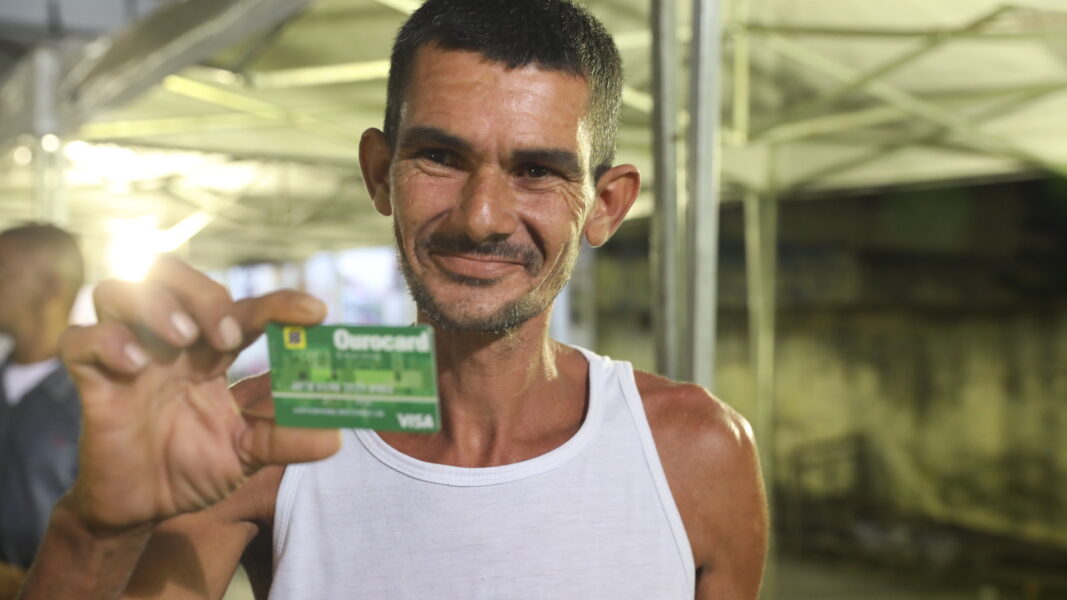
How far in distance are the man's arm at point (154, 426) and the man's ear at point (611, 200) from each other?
1.80 feet

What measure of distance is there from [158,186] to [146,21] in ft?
11.6

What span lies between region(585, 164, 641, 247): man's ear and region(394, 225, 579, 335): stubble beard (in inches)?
3.3

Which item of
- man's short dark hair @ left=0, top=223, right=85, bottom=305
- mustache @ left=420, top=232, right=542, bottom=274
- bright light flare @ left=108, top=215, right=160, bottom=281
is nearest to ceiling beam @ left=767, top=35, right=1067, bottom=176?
man's short dark hair @ left=0, top=223, right=85, bottom=305

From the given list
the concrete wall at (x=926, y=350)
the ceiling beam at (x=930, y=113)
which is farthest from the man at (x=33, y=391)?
the concrete wall at (x=926, y=350)

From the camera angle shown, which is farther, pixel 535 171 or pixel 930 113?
pixel 930 113

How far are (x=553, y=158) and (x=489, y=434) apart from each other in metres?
0.37

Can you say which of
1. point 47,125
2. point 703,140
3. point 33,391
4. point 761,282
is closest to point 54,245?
point 33,391

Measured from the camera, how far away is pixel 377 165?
1168 mm

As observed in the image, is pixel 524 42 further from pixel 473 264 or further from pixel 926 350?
pixel 926 350

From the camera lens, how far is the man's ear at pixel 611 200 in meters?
1.18

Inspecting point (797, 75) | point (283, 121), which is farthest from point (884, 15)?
point (283, 121)

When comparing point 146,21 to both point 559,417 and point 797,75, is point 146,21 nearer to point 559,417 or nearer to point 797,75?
point 559,417

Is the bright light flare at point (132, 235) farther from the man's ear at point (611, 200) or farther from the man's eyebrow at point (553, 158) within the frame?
the man's eyebrow at point (553, 158)

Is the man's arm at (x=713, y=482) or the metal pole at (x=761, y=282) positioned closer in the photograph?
the man's arm at (x=713, y=482)
